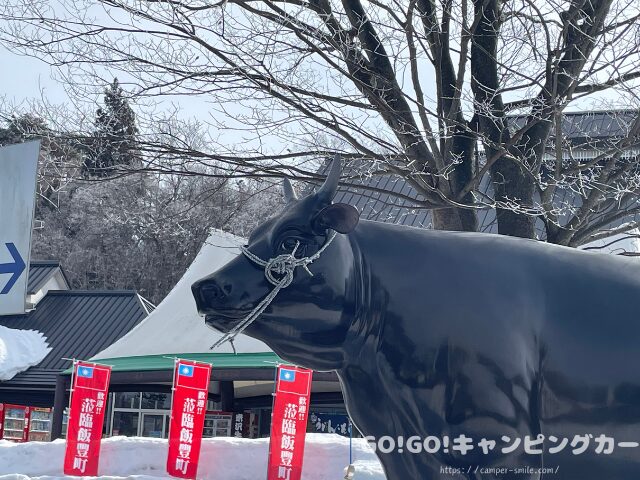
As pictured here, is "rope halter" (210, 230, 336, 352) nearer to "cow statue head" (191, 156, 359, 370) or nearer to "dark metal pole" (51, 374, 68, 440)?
"cow statue head" (191, 156, 359, 370)

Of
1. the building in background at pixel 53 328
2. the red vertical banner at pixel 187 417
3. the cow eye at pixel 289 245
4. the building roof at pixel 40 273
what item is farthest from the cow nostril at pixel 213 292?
the building roof at pixel 40 273

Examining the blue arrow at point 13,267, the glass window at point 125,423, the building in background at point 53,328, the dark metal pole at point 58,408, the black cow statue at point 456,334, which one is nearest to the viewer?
the black cow statue at point 456,334

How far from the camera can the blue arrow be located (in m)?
15.9

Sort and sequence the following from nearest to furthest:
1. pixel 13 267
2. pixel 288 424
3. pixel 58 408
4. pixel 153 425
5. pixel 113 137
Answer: pixel 113 137, pixel 288 424, pixel 58 408, pixel 13 267, pixel 153 425

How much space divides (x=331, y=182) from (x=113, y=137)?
4155mm

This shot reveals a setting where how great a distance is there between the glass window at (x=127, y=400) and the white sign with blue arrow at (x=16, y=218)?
3.77 meters

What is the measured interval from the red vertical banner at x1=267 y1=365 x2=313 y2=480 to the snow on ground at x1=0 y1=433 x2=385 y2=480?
0.21 m

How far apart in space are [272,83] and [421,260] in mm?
3484

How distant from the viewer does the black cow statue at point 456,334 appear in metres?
2.11

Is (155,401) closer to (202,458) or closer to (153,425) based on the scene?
(153,425)

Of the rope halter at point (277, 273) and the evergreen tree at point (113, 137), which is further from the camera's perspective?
the evergreen tree at point (113, 137)

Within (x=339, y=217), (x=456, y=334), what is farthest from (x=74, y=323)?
(x=456, y=334)

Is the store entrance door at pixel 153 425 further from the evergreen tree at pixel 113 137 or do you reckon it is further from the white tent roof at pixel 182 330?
the evergreen tree at pixel 113 137

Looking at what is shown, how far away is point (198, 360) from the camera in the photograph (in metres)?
13.1
